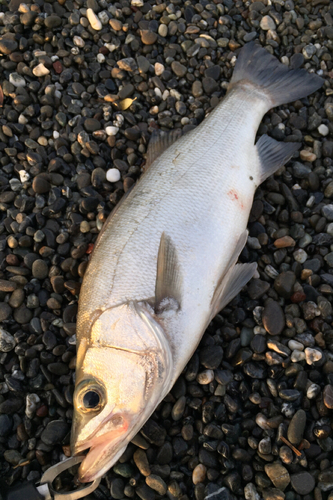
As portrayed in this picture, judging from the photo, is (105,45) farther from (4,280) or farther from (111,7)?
(4,280)

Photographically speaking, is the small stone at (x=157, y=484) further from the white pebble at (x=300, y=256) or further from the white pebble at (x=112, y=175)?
the white pebble at (x=112, y=175)

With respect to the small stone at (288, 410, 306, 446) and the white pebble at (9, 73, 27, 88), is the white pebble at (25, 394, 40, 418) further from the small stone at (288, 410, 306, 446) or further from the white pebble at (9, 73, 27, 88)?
the white pebble at (9, 73, 27, 88)

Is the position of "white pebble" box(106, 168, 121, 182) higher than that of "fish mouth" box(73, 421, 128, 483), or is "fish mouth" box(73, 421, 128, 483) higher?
"white pebble" box(106, 168, 121, 182)

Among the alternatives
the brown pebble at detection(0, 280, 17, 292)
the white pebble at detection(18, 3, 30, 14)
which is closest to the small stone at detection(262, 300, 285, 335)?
the brown pebble at detection(0, 280, 17, 292)

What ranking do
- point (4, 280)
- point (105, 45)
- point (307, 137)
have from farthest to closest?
point (105, 45)
point (307, 137)
point (4, 280)

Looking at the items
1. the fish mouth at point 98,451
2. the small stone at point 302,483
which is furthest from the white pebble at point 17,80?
the small stone at point 302,483

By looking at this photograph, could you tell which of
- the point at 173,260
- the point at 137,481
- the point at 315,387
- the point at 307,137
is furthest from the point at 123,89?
the point at 137,481
